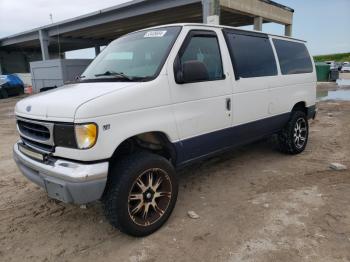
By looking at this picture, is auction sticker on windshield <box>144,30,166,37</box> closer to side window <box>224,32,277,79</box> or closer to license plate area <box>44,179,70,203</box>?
side window <box>224,32,277,79</box>

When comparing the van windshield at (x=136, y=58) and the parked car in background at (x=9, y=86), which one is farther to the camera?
the parked car in background at (x=9, y=86)

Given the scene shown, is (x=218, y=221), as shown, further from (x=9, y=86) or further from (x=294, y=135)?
(x=9, y=86)

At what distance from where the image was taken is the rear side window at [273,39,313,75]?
16.4ft

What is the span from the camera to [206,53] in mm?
3699

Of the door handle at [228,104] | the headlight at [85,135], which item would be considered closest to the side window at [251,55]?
the door handle at [228,104]

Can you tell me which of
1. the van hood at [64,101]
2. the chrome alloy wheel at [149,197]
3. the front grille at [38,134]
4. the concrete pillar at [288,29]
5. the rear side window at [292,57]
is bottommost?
the chrome alloy wheel at [149,197]

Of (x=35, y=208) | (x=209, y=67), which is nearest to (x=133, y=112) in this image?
(x=209, y=67)

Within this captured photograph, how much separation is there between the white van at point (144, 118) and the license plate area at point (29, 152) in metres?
0.02

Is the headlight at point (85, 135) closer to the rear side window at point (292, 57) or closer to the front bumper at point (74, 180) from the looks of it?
the front bumper at point (74, 180)

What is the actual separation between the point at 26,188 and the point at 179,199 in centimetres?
228

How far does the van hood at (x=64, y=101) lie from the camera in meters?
2.66

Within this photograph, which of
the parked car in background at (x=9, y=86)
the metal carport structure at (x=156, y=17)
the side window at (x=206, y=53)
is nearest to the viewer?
the side window at (x=206, y=53)

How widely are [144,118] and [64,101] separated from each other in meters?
0.76

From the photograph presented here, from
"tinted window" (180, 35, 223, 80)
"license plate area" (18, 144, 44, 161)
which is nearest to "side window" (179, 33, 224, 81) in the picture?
"tinted window" (180, 35, 223, 80)
